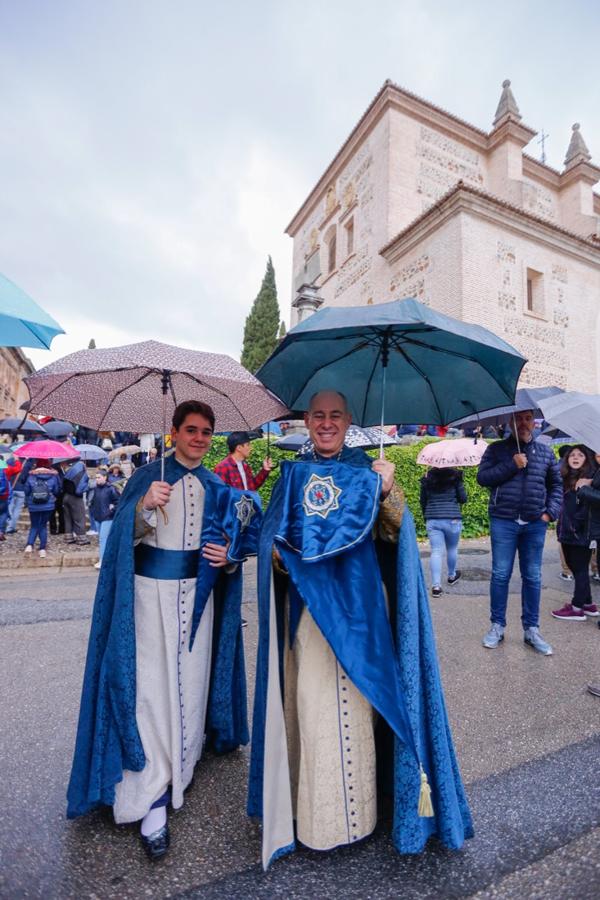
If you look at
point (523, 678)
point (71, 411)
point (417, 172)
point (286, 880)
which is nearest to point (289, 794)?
point (286, 880)

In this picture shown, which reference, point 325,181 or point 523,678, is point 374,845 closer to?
point 523,678

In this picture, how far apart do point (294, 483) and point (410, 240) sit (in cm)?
1764

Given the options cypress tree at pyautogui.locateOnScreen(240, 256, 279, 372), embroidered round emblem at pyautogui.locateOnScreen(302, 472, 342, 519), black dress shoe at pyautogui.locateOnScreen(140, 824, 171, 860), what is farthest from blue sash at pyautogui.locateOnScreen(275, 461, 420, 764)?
cypress tree at pyautogui.locateOnScreen(240, 256, 279, 372)

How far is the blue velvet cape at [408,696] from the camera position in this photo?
1877 millimetres

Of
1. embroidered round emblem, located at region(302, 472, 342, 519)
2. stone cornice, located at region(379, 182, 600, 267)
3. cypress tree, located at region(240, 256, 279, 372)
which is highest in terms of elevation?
cypress tree, located at region(240, 256, 279, 372)

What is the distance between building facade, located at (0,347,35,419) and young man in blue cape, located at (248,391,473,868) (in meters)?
29.2

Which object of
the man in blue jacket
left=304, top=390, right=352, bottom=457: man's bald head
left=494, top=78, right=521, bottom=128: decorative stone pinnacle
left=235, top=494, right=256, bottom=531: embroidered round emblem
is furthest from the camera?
left=494, top=78, right=521, bottom=128: decorative stone pinnacle

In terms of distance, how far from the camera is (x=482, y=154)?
21.0 m

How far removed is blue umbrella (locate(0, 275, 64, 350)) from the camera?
2.01 metres

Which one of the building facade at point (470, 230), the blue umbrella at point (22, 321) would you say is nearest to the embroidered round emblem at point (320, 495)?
the blue umbrella at point (22, 321)

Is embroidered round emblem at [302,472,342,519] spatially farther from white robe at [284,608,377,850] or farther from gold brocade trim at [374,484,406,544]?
white robe at [284,608,377,850]

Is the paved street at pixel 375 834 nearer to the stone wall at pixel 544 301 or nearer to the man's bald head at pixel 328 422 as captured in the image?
the man's bald head at pixel 328 422

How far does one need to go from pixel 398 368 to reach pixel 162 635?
6.37 ft

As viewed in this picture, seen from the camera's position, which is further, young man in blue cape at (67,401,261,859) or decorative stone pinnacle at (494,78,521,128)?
decorative stone pinnacle at (494,78,521,128)
